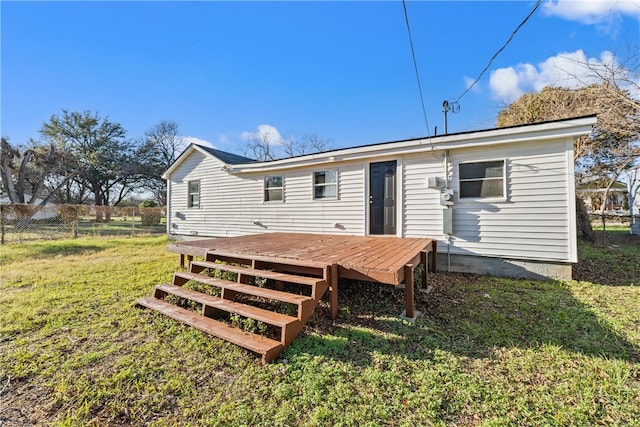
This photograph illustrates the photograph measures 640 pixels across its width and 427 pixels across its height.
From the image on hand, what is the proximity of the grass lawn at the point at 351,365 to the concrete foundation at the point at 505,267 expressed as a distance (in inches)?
30.8

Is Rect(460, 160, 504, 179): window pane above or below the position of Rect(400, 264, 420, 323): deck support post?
above

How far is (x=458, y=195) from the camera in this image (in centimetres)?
554

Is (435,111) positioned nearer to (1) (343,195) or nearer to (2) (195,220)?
(1) (343,195)

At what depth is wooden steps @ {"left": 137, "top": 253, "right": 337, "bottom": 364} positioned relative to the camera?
99.5 inches

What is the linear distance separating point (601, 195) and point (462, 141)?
14866 mm

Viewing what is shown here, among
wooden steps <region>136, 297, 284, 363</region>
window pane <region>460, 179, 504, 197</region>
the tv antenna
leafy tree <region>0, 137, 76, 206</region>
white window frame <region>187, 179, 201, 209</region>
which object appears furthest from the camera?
leafy tree <region>0, 137, 76, 206</region>

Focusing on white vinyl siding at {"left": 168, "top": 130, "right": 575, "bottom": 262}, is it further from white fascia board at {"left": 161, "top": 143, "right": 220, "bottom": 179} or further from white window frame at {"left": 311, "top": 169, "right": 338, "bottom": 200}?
white fascia board at {"left": 161, "top": 143, "right": 220, "bottom": 179}

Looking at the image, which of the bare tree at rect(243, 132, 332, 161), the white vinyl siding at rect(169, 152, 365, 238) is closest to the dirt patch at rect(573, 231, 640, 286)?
the white vinyl siding at rect(169, 152, 365, 238)

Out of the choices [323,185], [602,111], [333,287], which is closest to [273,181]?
[323,185]

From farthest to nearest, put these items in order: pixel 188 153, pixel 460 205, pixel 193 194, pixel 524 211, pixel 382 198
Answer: pixel 193 194 < pixel 188 153 < pixel 382 198 < pixel 460 205 < pixel 524 211

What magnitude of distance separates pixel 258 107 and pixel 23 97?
12.4 m

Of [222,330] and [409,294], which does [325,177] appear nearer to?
[409,294]

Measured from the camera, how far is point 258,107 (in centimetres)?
1831

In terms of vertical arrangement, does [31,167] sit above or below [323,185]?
above
